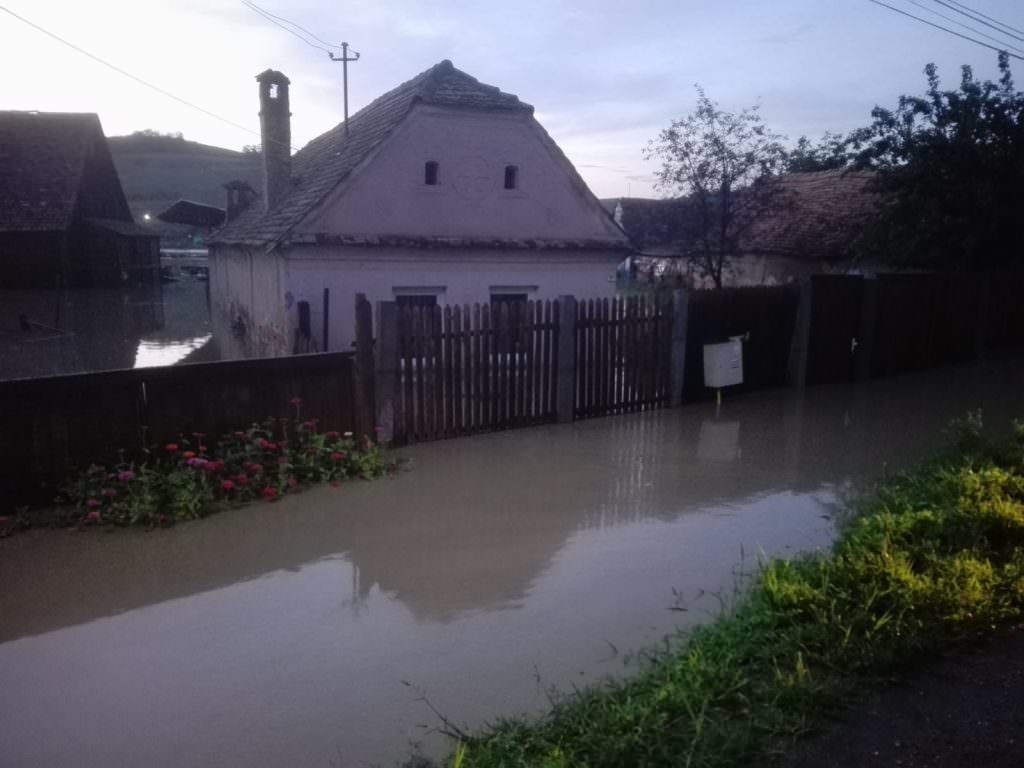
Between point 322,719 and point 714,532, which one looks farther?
point 714,532

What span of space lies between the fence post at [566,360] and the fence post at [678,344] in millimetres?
1714

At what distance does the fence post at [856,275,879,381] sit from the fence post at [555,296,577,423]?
6031 millimetres

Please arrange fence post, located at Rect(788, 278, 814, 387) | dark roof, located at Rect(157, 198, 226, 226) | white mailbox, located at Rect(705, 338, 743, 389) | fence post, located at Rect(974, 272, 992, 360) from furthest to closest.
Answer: dark roof, located at Rect(157, 198, 226, 226)
fence post, located at Rect(974, 272, 992, 360)
fence post, located at Rect(788, 278, 814, 387)
white mailbox, located at Rect(705, 338, 743, 389)

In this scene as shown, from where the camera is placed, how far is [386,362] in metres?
8.49

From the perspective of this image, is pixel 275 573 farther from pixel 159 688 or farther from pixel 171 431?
pixel 171 431

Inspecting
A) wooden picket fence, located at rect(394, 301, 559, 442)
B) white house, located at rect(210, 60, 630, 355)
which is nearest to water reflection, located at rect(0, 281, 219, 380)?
white house, located at rect(210, 60, 630, 355)

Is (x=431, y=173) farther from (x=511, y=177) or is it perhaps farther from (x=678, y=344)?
(x=678, y=344)

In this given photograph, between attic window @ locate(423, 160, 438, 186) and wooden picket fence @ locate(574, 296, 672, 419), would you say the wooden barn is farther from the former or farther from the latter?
wooden picket fence @ locate(574, 296, 672, 419)

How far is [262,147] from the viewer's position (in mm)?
15094

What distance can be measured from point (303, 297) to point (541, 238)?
471cm

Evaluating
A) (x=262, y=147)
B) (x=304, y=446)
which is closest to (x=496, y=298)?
(x=262, y=147)

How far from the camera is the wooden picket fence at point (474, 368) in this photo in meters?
→ 8.77

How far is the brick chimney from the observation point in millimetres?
14797

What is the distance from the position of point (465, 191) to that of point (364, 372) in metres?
6.71
